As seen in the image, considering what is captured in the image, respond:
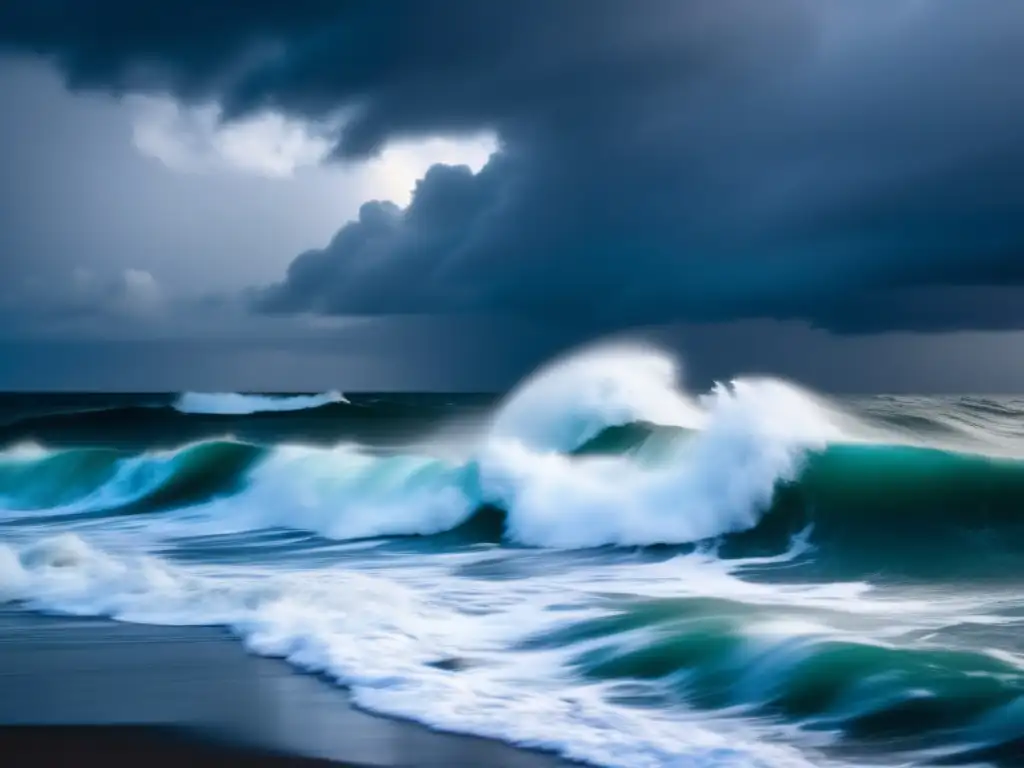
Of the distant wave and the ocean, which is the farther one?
the distant wave

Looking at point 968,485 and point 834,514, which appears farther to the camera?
point 968,485

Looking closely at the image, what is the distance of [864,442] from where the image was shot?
44.3ft

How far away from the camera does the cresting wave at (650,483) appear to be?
1180cm

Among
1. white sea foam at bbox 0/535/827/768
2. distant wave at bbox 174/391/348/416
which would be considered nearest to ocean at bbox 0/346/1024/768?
white sea foam at bbox 0/535/827/768

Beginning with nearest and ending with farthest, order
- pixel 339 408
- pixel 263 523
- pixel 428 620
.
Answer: pixel 428 620, pixel 263 523, pixel 339 408

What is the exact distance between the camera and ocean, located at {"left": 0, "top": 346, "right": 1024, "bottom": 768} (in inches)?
218

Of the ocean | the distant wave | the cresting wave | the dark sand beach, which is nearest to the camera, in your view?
the dark sand beach

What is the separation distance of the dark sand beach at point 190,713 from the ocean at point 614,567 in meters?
0.22

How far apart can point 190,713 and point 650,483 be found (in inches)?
318

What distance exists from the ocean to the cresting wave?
0.14 feet

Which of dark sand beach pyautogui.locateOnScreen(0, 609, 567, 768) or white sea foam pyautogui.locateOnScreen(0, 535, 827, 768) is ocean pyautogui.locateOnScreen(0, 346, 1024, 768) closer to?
white sea foam pyautogui.locateOnScreen(0, 535, 827, 768)

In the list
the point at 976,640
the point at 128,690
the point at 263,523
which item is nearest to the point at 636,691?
the point at 976,640

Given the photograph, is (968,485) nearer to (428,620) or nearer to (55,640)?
(428,620)

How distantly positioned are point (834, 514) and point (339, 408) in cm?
5310
